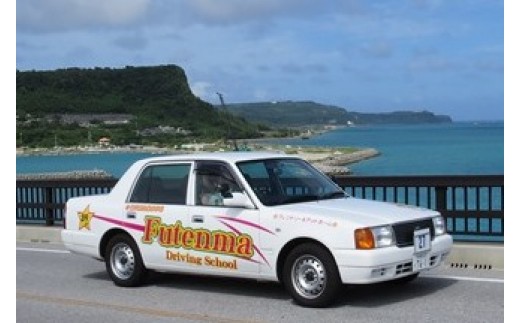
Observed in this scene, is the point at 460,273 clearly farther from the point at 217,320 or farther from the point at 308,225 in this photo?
the point at 217,320

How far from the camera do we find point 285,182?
9234mm

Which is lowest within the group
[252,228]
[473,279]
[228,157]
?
[473,279]

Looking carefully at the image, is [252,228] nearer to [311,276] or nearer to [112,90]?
[311,276]

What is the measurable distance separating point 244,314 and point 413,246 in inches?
76.2

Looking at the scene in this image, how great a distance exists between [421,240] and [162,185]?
11.1ft

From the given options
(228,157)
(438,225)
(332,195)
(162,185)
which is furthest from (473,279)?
(162,185)

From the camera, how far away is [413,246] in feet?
26.9


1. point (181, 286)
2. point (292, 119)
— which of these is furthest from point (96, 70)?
point (181, 286)

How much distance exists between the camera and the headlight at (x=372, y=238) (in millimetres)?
7832

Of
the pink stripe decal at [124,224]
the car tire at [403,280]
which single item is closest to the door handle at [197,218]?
the pink stripe decal at [124,224]

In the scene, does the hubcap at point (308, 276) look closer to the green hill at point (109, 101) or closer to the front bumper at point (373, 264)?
the front bumper at point (373, 264)

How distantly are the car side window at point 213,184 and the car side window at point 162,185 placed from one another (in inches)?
8.2

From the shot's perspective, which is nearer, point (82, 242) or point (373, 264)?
point (373, 264)

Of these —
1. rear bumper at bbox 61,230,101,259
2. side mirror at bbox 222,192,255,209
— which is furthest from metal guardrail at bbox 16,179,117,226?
side mirror at bbox 222,192,255,209
